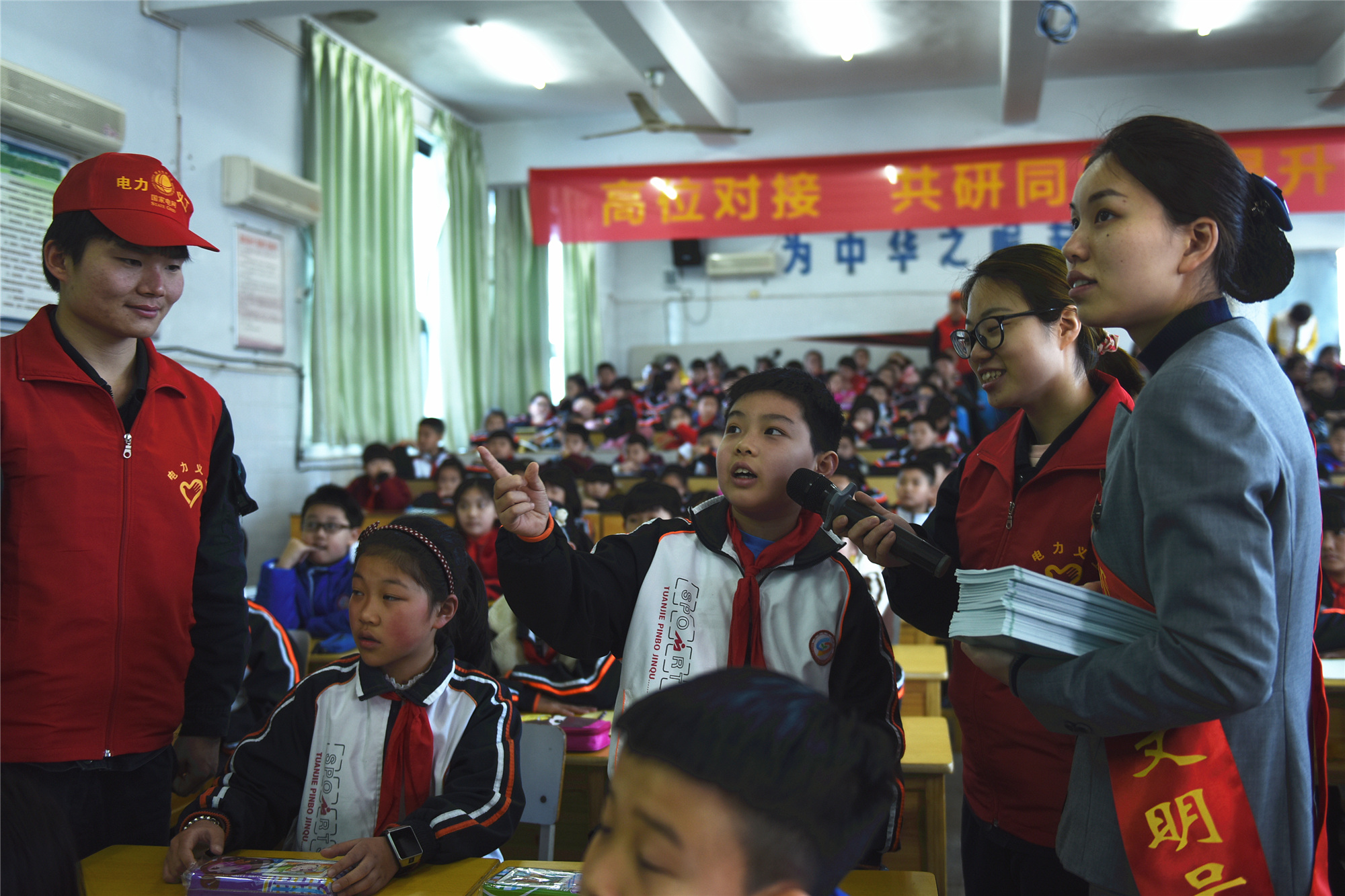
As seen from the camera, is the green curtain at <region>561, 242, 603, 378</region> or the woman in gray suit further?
the green curtain at <region>561, 242, 603, 378</region>

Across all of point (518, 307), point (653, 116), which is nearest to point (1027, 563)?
point (653, 116)

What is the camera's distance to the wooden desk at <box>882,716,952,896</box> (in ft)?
6.68

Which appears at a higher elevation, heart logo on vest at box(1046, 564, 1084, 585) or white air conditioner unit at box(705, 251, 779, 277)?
white air conditioner unit at box(705, 251, 779, 277)

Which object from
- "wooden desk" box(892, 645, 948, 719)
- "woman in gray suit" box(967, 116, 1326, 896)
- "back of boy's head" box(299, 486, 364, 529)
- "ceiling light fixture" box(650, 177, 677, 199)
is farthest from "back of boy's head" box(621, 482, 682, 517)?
"ceiling light fixture" box(650, 177, 677, 199)

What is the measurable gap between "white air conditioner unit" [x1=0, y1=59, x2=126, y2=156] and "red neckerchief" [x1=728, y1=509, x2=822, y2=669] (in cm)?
406

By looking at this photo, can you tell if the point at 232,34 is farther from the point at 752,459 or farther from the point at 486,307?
the point at 752,459

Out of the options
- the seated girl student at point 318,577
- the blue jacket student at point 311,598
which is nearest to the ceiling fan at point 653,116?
the seated girl student at point 318,577

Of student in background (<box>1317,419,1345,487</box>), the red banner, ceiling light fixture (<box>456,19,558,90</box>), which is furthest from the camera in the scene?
the red banner

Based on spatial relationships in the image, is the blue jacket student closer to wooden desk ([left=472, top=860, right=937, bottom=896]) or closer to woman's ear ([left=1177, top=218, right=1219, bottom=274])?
wooden desk ([left=472, top=860, right=937, bottom=896])

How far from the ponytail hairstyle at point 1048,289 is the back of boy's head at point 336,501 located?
293 centimetres

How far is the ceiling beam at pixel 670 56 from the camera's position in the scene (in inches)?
223

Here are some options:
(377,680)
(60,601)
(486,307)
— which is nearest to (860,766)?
(377,680)

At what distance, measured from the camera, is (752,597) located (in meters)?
1.26

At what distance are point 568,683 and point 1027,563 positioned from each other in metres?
1.82
